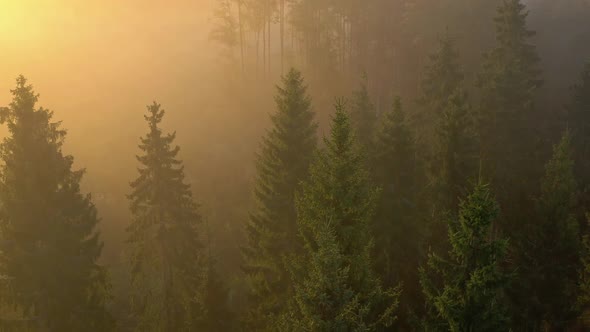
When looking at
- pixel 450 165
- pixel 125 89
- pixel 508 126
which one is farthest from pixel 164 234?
pixel 125 89

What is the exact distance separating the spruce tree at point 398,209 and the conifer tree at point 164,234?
990 centimetres

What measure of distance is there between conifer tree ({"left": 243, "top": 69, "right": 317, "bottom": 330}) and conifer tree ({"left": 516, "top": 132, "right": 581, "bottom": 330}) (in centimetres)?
1205

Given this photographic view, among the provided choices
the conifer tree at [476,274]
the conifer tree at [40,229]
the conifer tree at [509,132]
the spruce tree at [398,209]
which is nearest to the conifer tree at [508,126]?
the conifer tree at [509,132]

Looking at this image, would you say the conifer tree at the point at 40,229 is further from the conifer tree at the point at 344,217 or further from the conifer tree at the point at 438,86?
the conifer tree at the point at 438,86

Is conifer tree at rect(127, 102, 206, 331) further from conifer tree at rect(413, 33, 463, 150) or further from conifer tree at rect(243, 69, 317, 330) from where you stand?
conifer tree at rect(413, 33, 463, 150)

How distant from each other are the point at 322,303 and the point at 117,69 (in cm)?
6265

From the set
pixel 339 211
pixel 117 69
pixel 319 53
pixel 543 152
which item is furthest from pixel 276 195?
pixel 117 69

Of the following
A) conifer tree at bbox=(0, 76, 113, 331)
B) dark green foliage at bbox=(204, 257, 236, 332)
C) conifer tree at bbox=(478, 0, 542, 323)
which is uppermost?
conifer tree at bbox=(478, 0, 542, 323)

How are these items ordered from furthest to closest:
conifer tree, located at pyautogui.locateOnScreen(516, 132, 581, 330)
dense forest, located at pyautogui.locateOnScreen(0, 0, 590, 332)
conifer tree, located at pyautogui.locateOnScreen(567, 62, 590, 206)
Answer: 1. conifer tree, located at pyautogui.locateOnScreen(567, 62, 590, 206)
2. conifer tree, located at pyautogui.locateOnScreen(516, 132, 581, 330)
3. dense forest, located at pyautogui.locateOnScreen(0, 0, 590, 332)

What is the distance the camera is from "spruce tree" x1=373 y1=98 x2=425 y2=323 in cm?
2241

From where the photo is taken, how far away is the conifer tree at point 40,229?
18625mm

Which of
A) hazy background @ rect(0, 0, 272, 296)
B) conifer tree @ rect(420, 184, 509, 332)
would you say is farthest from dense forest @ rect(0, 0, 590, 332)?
hazy background @ rect(0, 0, 272, 296)

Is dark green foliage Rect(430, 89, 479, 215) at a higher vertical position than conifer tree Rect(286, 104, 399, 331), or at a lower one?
higher

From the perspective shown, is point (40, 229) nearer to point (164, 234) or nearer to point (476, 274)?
point (164, 234)
